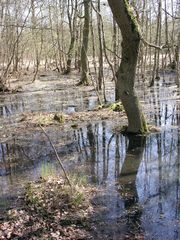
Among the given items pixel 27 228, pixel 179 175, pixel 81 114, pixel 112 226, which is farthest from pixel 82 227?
pixel 81 114

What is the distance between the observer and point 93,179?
8703mm

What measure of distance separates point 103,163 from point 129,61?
3.22 m

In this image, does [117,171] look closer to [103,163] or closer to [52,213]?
[103,163]

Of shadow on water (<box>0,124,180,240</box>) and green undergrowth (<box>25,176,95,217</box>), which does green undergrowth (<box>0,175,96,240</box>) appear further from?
shadow on water (<box>0,124,180,240</box>)

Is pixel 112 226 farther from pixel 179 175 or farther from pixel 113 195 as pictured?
pixel 179 175

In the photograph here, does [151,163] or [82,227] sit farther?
[151,163]

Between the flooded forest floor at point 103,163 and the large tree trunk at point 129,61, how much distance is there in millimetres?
546

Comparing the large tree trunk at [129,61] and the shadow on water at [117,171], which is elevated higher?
the large tree trunk at [129,61]

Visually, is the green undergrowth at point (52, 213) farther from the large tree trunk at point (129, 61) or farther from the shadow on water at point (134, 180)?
the large tree trunk at point (129, 61)

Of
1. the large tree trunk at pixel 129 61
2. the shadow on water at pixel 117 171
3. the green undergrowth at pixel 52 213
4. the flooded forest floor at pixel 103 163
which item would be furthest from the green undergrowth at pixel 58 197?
the large tree trunk at pixel 129 61

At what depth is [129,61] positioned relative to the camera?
11352 mm

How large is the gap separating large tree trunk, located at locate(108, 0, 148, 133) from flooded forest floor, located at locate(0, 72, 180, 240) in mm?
546

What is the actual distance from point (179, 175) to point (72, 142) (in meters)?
3.99

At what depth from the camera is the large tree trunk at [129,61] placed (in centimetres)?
1072
